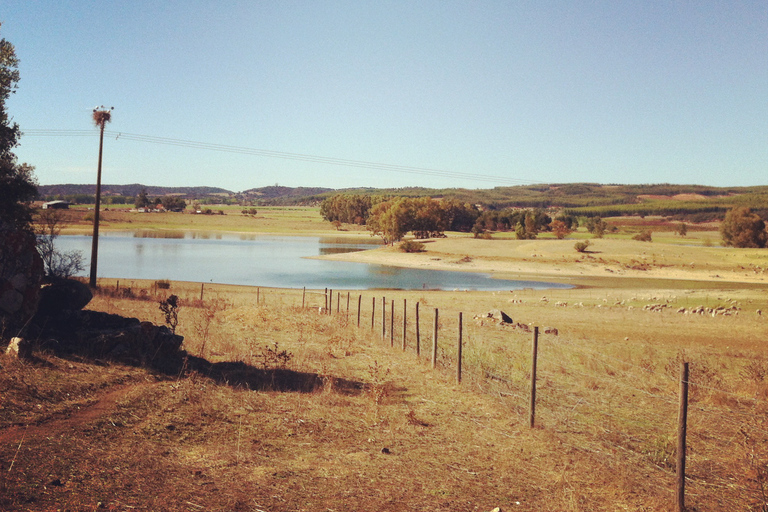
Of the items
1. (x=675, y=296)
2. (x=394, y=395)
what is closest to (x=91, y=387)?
(x=394, y=395)

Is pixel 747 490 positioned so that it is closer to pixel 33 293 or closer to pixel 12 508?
pixel 12 508

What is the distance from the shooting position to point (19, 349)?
10.4m

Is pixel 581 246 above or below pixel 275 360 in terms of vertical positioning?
above

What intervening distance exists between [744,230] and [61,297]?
118313mm

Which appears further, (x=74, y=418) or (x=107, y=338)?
(x=107, y=338)

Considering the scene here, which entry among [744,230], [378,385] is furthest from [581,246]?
[378,385]

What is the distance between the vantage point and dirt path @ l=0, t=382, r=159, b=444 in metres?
7.82

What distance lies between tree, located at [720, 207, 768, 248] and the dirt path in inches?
4666

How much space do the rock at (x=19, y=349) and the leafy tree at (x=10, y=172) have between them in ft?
28.9

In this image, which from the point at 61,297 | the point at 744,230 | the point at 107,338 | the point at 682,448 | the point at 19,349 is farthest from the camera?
the point at 744,230

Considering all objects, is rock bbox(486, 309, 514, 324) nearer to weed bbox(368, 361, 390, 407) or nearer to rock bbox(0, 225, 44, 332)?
weed bbox(368, 361, 390, 407)

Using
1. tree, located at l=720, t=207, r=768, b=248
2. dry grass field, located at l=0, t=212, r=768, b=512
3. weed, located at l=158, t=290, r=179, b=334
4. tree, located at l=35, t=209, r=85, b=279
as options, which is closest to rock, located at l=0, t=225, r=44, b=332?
dry grass field, located at l=0, t=212, r=768, b=512

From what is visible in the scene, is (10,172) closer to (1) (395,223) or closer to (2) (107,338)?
(2) (107,338)

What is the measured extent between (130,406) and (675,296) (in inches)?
1849
